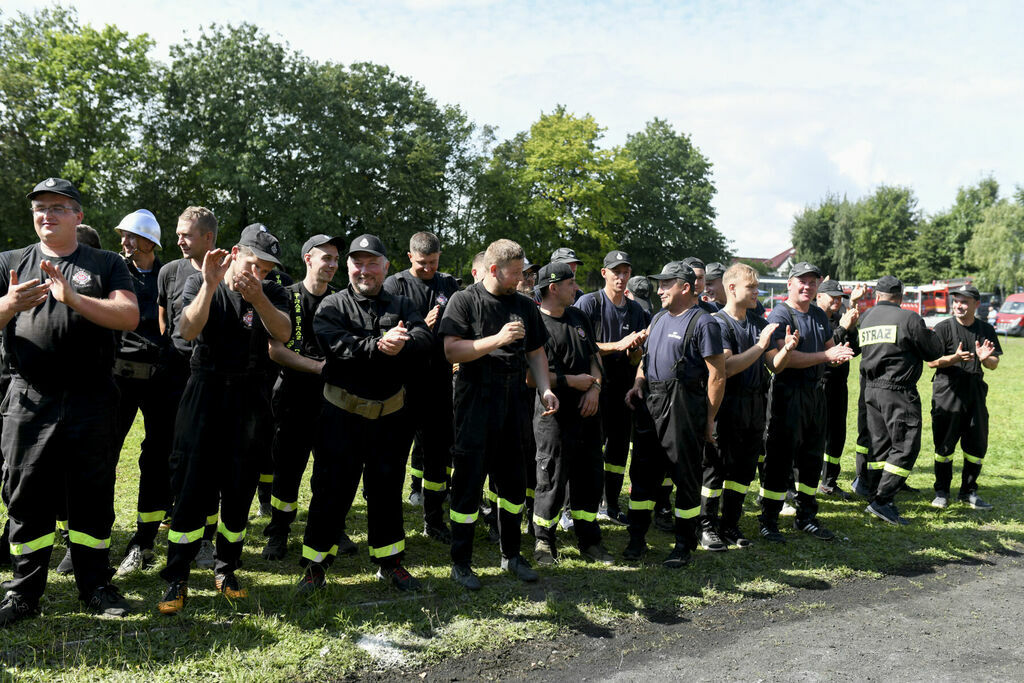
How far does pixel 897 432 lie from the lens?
7.07 m

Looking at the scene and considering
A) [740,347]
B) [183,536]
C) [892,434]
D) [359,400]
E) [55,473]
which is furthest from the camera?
[892,434]

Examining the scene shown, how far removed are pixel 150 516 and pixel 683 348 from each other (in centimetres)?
427

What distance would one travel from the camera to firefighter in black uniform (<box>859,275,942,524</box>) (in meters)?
7.00

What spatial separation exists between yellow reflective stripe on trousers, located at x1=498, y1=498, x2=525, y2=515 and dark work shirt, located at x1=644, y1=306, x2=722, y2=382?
156 centimetres

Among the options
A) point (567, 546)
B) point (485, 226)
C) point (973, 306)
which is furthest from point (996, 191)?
point (567, 546)

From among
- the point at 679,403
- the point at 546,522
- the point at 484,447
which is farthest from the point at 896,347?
the point at 484,447

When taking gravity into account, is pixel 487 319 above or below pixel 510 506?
above

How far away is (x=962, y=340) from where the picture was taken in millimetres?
7855

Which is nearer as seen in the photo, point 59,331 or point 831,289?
point 59,331

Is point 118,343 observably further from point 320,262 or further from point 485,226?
point 485,226

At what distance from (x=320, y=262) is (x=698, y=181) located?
52413 mm

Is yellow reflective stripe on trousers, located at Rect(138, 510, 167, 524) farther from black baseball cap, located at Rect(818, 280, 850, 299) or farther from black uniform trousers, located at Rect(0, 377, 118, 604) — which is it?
black baseball cap, located at Rect(818, 280, 850, 299)

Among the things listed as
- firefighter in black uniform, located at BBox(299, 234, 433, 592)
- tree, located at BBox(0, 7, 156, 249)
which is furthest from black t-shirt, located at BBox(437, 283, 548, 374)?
tree, located at BBox(0, 7, 156, 249)

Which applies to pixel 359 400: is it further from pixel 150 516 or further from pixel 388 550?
pixel 150 516
